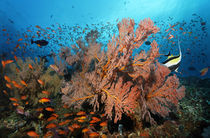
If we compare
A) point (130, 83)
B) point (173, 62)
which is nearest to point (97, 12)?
point (173, 62)

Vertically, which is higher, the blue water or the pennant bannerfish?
the blue water

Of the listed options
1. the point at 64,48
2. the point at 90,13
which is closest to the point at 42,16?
the point at 90,13

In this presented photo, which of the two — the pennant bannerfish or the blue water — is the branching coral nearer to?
the pennant bannerfish

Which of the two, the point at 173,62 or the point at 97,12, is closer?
the point at 173,62

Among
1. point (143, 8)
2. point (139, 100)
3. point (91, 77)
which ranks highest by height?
point (143, 8)

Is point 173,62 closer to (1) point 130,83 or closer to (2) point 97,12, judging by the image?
(1) point 130,83

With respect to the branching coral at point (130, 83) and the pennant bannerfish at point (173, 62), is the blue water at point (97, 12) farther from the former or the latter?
the branching coral at point (130, 83)

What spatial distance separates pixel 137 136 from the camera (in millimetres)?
2348

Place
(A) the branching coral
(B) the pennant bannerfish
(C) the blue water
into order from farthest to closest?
(C) the blue water
(B) the pennant bannerfish
(A) the branching coral

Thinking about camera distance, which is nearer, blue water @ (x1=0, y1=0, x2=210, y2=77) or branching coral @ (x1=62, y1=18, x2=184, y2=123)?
branching coral @ (x1=62, y1=18, x2=184, y2=123)

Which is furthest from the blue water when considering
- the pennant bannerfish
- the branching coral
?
the branching coral

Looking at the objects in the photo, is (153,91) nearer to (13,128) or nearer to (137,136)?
(137,136)

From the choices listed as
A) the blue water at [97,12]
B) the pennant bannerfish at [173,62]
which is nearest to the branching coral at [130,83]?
the pennant bannerfish at [173,62]

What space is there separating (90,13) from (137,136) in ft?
211
